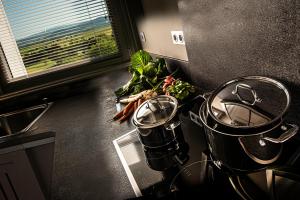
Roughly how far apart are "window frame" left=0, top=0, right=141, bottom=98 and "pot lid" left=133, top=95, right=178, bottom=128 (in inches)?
51.0

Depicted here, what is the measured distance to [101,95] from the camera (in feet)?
6.11

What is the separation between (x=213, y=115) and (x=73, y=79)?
1.72 metres

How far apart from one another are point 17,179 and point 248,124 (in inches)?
66.9

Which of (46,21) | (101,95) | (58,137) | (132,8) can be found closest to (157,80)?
(101,95)

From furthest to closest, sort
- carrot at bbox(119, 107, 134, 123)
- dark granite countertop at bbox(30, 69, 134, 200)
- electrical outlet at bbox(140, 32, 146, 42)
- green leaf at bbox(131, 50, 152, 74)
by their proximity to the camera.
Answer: electrical outlet at bbox(140, 32, 146, 42) → green leaf at bbox(131, 50, 152, 74) → carrot at bbox(119, 107, 134, 123) → dark granite countertop at bbox(30, 69, 134, 200)

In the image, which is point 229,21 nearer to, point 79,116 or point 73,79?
point 79,116

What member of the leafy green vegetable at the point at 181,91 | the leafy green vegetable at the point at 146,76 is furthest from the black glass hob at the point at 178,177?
the leafy green vegetable at the point at 146,76

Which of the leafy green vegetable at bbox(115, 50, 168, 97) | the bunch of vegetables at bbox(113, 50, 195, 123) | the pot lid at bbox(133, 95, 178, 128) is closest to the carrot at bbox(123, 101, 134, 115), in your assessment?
the bunch of vegetables at bbox(113, 50, 195, 123)

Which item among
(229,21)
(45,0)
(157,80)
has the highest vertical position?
(45,0)

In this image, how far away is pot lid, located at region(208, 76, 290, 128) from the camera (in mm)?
648

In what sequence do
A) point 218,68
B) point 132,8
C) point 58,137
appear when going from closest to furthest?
point 218,68
point 58,137
point 132,8

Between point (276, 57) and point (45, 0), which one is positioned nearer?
point (276, 57)

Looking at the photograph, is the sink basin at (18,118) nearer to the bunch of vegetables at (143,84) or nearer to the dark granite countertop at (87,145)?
the dark granite countertop at (87,145)

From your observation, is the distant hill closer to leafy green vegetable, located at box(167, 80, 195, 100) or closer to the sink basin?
the sink basin
